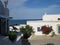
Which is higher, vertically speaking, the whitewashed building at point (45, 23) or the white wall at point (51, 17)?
the white wall at point (51, 17)

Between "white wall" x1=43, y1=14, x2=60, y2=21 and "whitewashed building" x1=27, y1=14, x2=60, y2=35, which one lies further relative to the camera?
"white wall" x1=43, y1=14, x2=60, y2=21

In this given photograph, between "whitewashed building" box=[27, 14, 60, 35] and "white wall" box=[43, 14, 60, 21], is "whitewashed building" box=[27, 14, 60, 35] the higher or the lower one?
the lower one

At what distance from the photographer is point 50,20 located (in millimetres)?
44156

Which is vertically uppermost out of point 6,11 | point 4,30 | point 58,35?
point 6,11

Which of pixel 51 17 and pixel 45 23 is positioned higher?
pixel 51 17

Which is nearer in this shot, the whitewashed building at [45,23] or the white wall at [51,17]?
the whitewashed building at [45,23]

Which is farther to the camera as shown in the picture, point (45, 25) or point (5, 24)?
point (45, 25)

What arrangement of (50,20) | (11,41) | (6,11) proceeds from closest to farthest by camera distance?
(11,41) < (6,11) < (50,20)

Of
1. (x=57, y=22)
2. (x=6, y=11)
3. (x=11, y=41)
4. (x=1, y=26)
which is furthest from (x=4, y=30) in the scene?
(x=57, y=22)

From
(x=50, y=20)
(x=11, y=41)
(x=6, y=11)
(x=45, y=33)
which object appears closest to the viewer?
(x=11, y=41)

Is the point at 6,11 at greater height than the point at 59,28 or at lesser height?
greater

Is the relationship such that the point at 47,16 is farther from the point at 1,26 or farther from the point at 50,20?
the point at 1,26

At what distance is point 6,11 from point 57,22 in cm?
2059

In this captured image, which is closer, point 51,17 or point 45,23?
point 45,23
